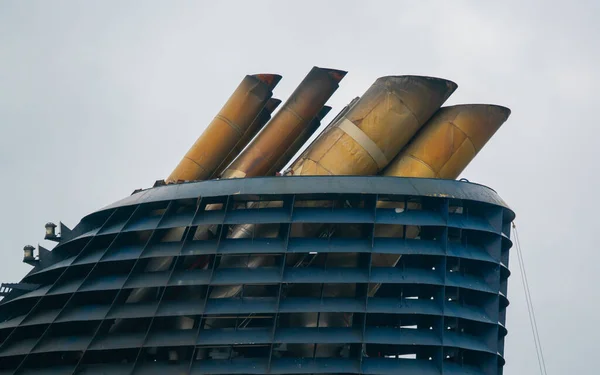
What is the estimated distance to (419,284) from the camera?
29.0 m

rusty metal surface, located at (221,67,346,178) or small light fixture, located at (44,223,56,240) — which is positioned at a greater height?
rusty metal surface, located at (221,67,346,178)

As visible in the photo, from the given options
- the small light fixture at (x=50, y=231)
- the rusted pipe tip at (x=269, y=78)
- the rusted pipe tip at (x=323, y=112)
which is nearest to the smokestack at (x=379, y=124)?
the rusted pipe tip at (x=269, y=78)

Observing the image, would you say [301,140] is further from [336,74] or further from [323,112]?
[336,74]

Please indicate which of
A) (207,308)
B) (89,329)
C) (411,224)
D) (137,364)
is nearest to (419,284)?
(411,224)

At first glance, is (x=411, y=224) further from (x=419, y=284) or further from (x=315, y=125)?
(x=315, y=125)

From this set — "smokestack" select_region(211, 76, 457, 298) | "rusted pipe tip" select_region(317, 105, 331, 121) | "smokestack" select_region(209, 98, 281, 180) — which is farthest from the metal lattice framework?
"rusted pipe tip" select_region(317, 105, 331, 121)

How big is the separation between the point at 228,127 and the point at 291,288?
8158 mm

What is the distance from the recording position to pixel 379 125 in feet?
103

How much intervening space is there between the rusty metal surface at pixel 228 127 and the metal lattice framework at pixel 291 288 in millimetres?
3719

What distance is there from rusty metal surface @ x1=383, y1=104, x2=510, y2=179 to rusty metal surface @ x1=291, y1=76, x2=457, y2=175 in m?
0.75

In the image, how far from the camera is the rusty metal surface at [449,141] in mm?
31922

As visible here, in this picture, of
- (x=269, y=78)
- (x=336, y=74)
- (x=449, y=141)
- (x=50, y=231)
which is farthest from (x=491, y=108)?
(x=50, y=231)

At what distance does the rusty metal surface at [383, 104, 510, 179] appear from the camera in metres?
31.9

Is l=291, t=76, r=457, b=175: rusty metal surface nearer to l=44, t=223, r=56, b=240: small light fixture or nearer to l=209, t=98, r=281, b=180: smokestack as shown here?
l=209, t=98, r=281, b=180: smokestack
